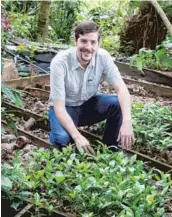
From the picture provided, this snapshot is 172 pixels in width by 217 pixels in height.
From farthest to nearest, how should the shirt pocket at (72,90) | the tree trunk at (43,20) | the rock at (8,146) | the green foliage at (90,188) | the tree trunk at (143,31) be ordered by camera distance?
the tree trunk at (43,20) → the tree trunk at (143,31) → the rock at (8,146) → the shirt pocket at (72,90) → the green foliage at (90,188)

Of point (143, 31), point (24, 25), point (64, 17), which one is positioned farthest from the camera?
point (64, 17)

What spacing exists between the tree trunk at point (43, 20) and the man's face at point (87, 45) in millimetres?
5897

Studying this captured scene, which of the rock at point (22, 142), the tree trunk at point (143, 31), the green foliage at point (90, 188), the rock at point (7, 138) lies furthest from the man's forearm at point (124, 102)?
the tree trunk at point (143, 31)

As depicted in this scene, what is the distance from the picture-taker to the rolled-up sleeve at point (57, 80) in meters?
3.74

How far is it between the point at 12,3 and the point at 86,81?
27.2ft

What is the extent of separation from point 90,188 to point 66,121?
0.86 meters

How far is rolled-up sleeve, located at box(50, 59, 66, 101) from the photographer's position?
3744 mm

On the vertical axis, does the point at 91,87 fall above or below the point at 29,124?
above

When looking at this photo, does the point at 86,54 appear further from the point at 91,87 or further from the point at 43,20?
the point at 43,20

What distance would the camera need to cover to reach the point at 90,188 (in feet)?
9.55

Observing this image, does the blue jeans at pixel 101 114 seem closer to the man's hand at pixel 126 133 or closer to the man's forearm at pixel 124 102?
the man's forearm at pixel 124 102

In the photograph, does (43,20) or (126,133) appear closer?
(126,133)

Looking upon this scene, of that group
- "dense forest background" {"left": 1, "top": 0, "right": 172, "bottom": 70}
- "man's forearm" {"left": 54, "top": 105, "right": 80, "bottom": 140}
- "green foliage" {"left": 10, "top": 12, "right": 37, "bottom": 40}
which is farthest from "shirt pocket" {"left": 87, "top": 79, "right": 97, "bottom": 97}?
"green foliage" {"left": 10, "top": 12, "right": 37, "bottom": 40}

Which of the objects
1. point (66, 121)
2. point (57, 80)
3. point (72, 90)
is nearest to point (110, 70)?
point (72, 90)
